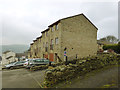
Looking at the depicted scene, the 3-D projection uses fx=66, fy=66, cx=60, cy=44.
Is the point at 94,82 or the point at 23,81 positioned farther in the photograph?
the point at 23,81

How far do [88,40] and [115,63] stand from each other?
10989mm

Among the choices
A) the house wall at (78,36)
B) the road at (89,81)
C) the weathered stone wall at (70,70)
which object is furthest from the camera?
the house wall at (78,36)

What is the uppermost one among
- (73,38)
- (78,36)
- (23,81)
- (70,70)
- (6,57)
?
(78,36)

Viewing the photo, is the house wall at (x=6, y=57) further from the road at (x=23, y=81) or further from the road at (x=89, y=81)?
the road at (x=89, y=81)

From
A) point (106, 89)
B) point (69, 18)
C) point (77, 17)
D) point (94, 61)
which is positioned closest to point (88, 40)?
point (77, 17)

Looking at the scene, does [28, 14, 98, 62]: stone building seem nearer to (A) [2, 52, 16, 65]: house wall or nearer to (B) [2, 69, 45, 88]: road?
(B) [2, 69, 45, 88]: road

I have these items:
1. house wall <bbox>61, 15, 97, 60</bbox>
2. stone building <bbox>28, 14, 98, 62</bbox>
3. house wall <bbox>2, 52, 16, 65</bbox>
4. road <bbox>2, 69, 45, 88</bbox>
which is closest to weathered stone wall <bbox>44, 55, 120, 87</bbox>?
road <bbox>2, 69, 45, 88</bbox>

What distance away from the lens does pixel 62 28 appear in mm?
13750

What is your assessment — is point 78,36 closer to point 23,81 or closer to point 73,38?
point 73,38

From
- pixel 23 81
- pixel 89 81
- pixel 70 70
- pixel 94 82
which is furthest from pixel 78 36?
pixel 23 81

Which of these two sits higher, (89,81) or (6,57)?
(89,81)

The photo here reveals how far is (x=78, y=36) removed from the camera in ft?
51.7

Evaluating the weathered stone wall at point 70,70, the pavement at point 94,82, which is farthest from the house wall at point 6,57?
the pavement at point 94,82

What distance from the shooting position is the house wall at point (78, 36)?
46.7 ft
